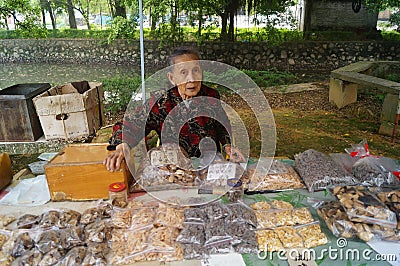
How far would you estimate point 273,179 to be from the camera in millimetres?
1479

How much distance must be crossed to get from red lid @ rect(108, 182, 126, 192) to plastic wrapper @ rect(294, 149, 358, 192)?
0.80 meters

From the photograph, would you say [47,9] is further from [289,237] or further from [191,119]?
[289,237]

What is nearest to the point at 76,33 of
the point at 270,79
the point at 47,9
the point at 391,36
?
the point at 47,9

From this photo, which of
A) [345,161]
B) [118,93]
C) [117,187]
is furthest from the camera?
[118,93]

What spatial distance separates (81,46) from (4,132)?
8371 mm

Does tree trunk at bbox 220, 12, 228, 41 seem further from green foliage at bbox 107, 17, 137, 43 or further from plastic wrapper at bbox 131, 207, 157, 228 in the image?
plastic wrapper at bbox 131, 207, 157, 228

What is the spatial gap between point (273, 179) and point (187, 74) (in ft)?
2.21

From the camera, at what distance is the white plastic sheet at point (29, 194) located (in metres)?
1.38

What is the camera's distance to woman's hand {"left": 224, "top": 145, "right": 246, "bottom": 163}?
1568 millimetres

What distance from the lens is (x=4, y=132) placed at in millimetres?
2322

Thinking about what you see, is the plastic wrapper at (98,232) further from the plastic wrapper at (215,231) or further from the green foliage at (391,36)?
the green foliage at (391,36)

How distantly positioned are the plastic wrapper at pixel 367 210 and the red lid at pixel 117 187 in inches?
32.6

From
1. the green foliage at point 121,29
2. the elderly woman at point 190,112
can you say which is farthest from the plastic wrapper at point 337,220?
the green foliage at point 121,29

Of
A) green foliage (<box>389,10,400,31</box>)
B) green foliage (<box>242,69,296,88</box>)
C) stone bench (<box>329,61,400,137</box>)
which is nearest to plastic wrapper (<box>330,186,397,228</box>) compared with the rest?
stone bench (<box>329,61,400,137</box>)
